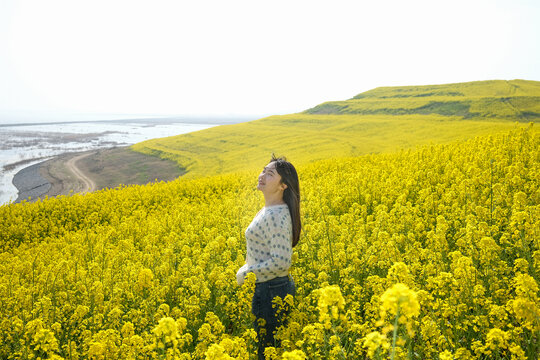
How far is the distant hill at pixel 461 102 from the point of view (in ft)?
127

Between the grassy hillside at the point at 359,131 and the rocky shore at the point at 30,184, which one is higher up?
→ the grassy hillside at the point at 359,131

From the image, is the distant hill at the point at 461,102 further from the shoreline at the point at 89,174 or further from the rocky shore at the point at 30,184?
the rocky shore at the point at 30,184

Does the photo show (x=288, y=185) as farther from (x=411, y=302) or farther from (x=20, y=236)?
(x=20, y=236)

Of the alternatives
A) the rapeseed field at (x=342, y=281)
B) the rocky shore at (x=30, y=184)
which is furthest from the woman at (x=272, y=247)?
the rocky shore at (x=30, y=184)

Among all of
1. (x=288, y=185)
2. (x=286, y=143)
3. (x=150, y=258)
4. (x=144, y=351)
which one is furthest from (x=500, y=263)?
(x=286, y=143)

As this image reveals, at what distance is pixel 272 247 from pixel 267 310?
0.66 meters

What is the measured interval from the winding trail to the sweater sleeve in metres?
28.7

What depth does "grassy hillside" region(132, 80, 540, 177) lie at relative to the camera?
2680cm

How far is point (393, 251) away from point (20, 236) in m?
12.0

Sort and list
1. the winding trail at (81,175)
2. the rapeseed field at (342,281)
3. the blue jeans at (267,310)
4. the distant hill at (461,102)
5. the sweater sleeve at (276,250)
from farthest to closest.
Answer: the distant hill at (461,102), the winding trail at (81,175), the blue jeans at (267,310), the sweater sleeve at (276,250), the rapeseed field at (342,281)

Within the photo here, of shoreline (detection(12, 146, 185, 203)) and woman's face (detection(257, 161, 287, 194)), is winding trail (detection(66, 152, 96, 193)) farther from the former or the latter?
woman's face (detection(257, 161, 287, 194))

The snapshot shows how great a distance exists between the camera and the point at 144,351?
284 centimetres

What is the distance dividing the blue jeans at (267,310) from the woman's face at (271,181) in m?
0.90

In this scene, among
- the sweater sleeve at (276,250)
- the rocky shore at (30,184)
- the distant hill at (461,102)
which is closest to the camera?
the sweater sleeve at (276,250)
